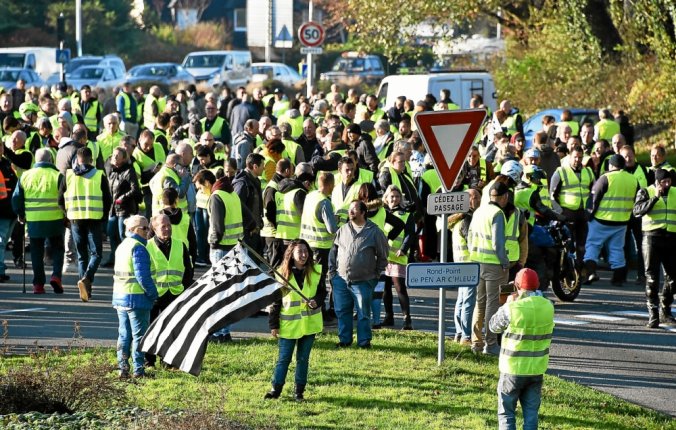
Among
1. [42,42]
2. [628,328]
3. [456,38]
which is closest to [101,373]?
[628,328]

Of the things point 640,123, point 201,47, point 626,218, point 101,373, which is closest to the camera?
point 101,373

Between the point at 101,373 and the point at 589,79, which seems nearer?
the point at 101,373

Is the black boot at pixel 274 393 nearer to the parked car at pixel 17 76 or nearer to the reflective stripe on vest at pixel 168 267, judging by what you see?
the reflective stripe on vest at pixel 168 267

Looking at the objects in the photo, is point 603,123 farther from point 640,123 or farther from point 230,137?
point 640,123

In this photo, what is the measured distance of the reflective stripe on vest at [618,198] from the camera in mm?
19969

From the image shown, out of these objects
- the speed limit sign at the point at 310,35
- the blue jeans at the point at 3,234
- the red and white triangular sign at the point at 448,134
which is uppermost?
the speed limit sign at the point at 310,35

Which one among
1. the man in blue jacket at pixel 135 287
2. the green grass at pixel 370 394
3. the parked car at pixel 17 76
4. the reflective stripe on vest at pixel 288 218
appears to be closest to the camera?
the green grass at pixel 370 394

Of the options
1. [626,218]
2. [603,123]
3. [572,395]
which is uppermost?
[603,123]

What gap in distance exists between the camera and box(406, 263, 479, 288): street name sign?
45.8 feet

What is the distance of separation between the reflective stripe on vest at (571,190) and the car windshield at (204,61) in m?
37.6

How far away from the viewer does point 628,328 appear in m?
17.4

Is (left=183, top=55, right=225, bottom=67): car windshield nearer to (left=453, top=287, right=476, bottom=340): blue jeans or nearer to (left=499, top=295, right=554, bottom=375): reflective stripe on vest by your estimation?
(left=453, top=287, right=476, bottom=340): blue jeans

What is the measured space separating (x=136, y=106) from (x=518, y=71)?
14.3m

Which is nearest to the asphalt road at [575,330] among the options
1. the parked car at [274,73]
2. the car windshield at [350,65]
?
the parked car at [274,73]
